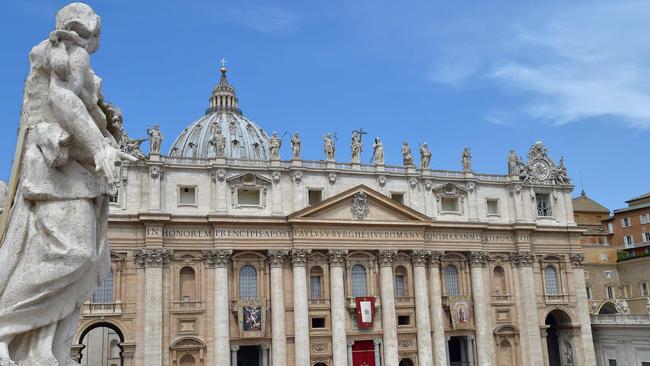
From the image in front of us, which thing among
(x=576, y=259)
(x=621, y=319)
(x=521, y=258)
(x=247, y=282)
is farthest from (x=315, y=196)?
(x=621, y=319)

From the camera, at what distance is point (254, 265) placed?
137 ft

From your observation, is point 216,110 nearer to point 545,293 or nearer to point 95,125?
point 545,293

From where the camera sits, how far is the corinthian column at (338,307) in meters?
40.9

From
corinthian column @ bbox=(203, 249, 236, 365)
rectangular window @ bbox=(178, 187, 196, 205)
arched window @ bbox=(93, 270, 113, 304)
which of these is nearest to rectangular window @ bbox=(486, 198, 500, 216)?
corinthian column @ bbox=(203, 249, 236, 365)

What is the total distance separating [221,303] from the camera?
39.3 metres

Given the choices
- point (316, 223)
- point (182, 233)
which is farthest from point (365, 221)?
point (182, 233)

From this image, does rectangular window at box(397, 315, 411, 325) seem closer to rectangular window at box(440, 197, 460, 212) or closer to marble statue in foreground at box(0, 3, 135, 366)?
rectangular window at box(440, 197, 460, 212)

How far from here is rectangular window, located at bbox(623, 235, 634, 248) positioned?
63.5 m

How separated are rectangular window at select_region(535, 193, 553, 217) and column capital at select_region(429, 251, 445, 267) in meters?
10.6

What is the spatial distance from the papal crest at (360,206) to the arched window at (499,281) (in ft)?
38.1

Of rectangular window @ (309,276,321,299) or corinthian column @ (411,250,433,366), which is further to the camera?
corinthian column @ (411,250,433,366)

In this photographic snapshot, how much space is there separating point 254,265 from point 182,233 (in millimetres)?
5026

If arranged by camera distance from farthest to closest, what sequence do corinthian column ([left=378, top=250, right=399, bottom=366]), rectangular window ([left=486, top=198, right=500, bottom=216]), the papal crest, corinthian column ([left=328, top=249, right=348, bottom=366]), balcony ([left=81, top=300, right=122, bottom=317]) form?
rectangular window ([left=486, top=198, right=500, bottom=216])
the papal crest
corinthian column ([left=378, top=250, right=399, bottom=366])
corinthian column ([left=328, top=249, right=348, bottom=366])
balcony ([left=81, top=300, right=122, bottom=317])

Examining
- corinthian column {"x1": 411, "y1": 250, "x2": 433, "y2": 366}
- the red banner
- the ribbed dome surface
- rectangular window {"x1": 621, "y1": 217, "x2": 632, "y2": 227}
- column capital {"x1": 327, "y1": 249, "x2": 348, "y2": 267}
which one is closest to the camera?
the red banner
